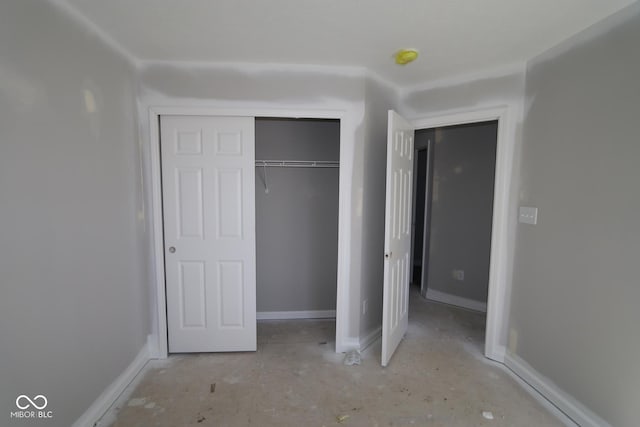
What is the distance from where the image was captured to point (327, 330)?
2963mm

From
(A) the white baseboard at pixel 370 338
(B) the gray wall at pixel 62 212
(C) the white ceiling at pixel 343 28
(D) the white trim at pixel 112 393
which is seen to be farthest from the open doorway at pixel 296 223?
(B) the gray wall at pixel 62 212

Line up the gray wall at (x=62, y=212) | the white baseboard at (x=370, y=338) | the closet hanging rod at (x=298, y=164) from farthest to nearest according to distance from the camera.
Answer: the closet hanging rod at (x=298, y=164), the white baseboard at (x=370, y=338), the gray wall at (x=62, y=212)

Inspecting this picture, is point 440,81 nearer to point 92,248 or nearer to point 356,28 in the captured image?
point 356,28

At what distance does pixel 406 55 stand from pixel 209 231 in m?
2.07

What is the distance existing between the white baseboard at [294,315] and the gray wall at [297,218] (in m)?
0.04

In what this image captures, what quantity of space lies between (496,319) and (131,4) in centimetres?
337

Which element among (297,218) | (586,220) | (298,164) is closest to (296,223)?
(297,218)

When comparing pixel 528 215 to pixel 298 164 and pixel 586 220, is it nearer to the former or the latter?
pixel 586 220

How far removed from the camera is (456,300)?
3.60 metres

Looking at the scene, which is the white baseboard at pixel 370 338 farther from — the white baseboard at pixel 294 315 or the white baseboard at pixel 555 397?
the white baseboard at pixel 555 397

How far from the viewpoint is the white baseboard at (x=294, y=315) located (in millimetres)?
3219

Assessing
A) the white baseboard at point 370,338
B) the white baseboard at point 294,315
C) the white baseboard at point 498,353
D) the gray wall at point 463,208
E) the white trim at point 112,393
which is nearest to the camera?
the white trim at point 112,393

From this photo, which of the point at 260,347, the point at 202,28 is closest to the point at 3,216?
the point at 202,28

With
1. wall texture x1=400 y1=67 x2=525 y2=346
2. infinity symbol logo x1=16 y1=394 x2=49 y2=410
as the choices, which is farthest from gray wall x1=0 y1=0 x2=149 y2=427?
wall texture x1=400 y1=67 x2=525 y2=346
